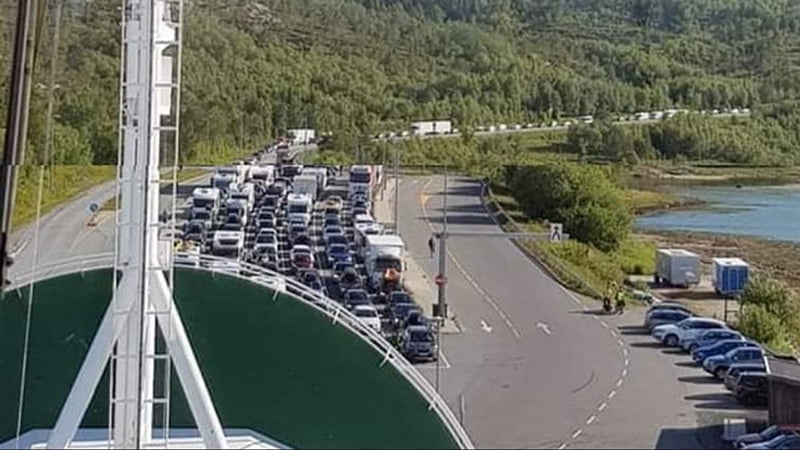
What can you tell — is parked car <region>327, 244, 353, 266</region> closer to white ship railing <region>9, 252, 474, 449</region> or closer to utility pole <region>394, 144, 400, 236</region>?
utility pole <region>394, 144, 400, 236</region>

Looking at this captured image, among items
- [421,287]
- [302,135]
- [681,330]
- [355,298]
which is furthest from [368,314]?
[302,135]

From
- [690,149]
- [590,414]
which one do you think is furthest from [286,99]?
[590,414]

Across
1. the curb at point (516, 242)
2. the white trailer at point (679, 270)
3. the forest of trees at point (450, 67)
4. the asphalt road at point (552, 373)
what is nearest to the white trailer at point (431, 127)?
the forest of trees at point (450, 67)

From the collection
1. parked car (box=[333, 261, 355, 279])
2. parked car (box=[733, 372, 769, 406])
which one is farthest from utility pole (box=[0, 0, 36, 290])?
parked car (box=[333, 261, 355, 279])

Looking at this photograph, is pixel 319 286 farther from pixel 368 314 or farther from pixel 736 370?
pixel 736 370

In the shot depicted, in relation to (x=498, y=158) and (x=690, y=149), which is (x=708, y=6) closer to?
(x=690, y=149)

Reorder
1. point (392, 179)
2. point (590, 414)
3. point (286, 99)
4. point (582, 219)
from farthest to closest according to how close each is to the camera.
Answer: point (286, 99) → point (392, 179) → point (582, 219) → point (590, 414)

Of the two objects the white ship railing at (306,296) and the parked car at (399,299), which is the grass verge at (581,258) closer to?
the parked car at (399,299)
